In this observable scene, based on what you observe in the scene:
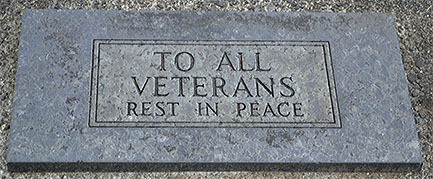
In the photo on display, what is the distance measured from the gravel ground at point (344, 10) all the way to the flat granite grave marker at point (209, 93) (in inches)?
2.7

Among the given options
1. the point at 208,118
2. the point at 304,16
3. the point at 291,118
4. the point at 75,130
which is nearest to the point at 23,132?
the point at 75,130

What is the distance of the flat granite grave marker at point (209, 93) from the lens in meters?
2.19

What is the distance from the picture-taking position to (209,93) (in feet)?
7.55

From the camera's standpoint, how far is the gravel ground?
2307 millimetres

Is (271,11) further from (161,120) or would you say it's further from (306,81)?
(161,120)

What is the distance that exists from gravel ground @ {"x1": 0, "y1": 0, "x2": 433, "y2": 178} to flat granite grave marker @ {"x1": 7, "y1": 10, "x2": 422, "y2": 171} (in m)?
0.07

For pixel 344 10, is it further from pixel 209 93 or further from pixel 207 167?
pixel 207 167

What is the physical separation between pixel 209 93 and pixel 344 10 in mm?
666

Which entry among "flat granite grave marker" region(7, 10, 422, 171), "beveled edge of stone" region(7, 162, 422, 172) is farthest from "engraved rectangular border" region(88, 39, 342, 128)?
"beveled edge of stone" region(7, 162, 422, 172)

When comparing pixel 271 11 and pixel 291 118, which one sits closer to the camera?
pixel 291 118

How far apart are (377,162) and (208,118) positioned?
57cm

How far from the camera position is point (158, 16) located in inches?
97.0

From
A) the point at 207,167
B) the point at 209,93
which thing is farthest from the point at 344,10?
the point at 207,167

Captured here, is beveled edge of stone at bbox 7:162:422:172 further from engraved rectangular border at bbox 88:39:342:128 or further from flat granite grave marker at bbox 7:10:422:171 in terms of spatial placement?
engraved rectangular border at bbox 88:39:342:128
